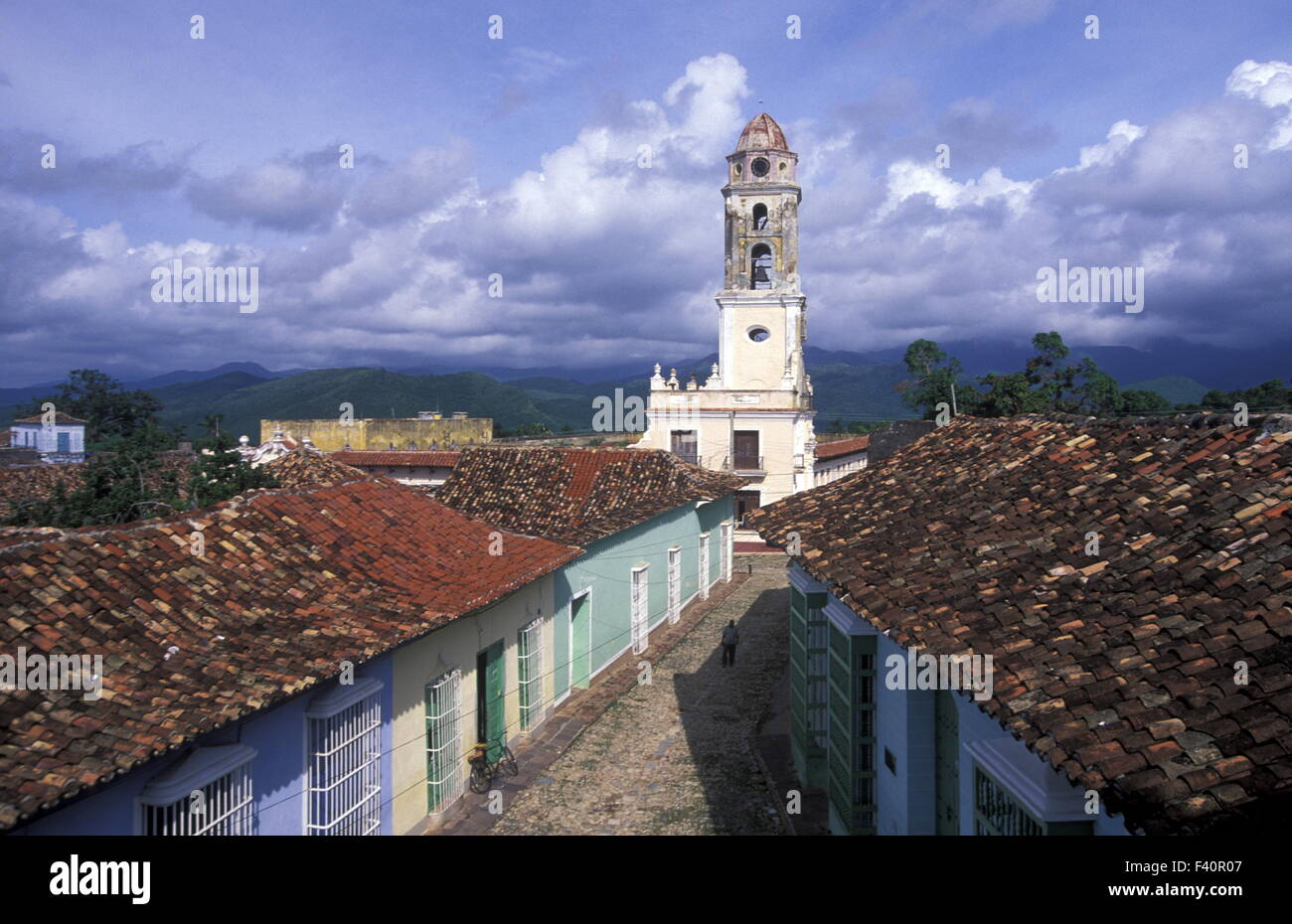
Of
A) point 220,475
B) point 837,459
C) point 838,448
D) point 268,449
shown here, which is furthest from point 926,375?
point 220,475

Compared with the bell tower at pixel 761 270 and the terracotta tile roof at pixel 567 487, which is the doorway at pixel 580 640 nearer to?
the terracotta tile roof at pixel 567 487

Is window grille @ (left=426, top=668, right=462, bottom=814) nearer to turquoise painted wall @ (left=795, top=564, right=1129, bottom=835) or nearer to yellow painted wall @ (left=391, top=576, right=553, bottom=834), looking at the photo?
yellow painted wall @ (left=391, top=576, right=553, bottom=834)

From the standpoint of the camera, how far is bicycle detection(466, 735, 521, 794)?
396 inches

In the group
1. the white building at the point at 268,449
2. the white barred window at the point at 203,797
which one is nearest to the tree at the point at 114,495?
the white building at the point at 268,449

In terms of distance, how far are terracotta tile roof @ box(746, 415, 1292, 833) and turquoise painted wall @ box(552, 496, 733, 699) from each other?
6349 millimetres

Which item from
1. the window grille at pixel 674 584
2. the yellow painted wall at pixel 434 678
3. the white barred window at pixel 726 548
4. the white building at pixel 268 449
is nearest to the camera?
the yellow painted wall at pixel 434 678

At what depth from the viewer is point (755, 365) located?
32.0 meters

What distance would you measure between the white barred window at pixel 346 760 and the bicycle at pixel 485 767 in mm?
2165

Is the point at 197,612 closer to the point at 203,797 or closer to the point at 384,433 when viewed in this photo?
the point at 203,797

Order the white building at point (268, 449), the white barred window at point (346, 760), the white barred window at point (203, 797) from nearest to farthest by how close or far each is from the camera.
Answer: the white barred window at point (203, 797) → the white barred window at point (346, 760) → the white building at point (268, 449)

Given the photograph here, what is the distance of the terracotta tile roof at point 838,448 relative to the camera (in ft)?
110

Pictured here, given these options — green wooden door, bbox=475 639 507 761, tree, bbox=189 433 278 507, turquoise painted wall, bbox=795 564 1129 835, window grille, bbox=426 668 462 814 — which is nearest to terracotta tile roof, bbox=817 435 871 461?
tree, bbox=189 433 278 507
